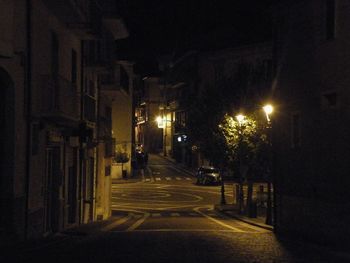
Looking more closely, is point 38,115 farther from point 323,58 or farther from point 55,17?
point 323,58

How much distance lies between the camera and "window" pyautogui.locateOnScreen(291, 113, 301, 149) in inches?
853

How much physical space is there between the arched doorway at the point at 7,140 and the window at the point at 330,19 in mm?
9325

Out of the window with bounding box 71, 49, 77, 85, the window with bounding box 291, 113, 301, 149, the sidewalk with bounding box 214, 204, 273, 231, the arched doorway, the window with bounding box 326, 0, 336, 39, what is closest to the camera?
the arched doorway

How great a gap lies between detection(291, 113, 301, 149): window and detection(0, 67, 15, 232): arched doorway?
10.2 metres

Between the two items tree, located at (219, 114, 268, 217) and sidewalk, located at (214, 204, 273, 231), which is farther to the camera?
tree, located at (219, 114, 268, 217)

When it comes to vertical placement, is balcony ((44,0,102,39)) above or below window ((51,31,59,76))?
above

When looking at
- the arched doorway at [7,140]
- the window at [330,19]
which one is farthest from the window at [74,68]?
the window at [330,19]

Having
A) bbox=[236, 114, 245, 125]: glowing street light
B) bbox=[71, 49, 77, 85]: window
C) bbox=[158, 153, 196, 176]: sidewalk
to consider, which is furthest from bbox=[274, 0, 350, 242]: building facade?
bbox=[158, 153, 196, 176]: sidewalk

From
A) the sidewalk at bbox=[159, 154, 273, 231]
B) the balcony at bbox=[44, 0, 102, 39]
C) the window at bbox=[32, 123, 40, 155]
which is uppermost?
the balcony at bbox=[44, 0, 102, 39]

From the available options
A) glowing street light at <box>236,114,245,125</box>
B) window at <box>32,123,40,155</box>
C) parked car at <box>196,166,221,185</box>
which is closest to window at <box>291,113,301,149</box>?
window at <box>32,123,40,155</box>

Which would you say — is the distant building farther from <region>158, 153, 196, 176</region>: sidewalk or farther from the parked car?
the parked car

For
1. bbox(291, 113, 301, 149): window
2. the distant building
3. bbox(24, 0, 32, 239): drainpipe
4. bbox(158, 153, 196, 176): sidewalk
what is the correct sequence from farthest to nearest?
the distant building
bbox(158, 153, 196, 176): sidewalk
bbox(291, 113, 301, 149): window
bbox(24, 0, 32, 239): drainpipe

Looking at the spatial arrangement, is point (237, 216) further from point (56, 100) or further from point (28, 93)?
point (28, 93)

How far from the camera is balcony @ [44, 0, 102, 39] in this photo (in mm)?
19016
